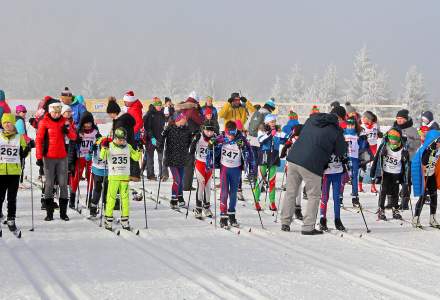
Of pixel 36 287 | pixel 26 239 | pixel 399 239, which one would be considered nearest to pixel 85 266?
pixel 36 287

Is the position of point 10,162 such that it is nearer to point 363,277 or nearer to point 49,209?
point 49,209

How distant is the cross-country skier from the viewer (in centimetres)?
1104

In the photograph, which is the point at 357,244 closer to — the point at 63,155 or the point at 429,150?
the point at 429,150

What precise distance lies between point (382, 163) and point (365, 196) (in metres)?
4.06

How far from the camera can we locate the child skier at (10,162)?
32.4 ft

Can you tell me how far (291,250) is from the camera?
9305 millimetres

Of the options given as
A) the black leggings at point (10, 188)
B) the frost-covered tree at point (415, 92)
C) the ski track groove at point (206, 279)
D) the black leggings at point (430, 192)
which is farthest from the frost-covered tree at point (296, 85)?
the ski track groove at point (206, 279)

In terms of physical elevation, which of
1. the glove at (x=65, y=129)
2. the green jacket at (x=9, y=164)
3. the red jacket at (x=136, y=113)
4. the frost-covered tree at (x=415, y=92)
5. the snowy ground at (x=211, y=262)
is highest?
the frost-covered tree at (x=415, y=92)

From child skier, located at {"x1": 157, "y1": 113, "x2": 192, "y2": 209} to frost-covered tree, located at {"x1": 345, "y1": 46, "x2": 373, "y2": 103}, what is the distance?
77569mm

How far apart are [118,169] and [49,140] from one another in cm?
148

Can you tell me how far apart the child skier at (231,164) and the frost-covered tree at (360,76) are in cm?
7923

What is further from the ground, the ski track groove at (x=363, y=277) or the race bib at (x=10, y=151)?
the race bib at (x=10, y=151)

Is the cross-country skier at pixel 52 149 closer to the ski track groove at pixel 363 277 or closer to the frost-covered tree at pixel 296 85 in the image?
the ski track groove at pixel 363 277

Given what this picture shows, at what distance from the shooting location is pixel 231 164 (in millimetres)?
11164
